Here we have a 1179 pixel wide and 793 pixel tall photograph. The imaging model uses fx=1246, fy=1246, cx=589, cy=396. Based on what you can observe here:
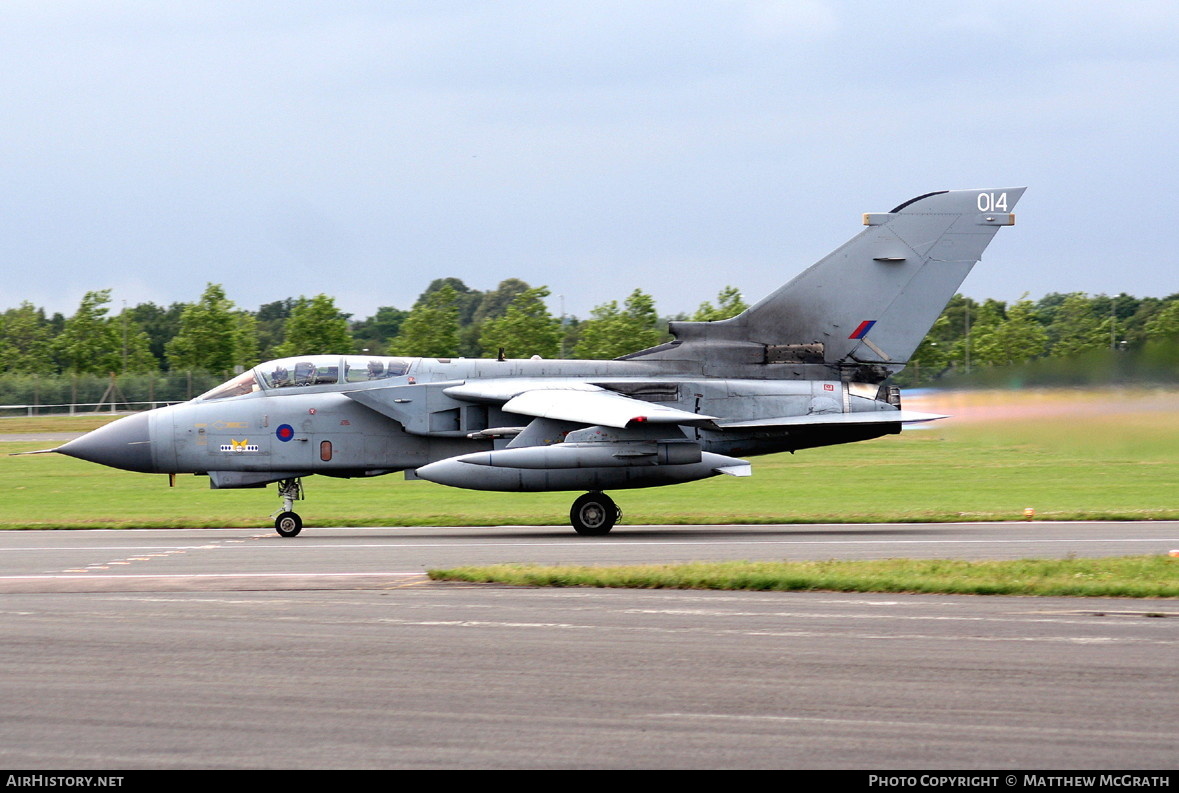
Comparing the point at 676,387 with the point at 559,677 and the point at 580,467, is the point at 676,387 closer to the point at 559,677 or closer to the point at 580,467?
the point at 580,467

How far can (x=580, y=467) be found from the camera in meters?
19.5

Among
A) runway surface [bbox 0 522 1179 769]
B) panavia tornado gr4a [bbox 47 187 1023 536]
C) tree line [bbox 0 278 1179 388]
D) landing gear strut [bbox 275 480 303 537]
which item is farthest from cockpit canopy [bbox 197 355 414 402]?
tree line [bbox 0 278 1179 388]

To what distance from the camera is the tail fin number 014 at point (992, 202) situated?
20828 millimetres

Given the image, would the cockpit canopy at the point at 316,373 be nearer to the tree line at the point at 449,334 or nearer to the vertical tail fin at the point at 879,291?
the vertical tail fin at the point at 879,291

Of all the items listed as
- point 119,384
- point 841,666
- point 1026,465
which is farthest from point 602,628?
point 119,384

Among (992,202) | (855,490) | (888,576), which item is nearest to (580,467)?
(888,576)

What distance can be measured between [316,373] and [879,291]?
31.8ft

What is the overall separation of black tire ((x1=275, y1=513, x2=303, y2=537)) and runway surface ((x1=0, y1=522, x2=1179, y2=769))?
5.79 m

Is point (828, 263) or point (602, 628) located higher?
point (828, 263)

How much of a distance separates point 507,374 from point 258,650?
12.0 meters

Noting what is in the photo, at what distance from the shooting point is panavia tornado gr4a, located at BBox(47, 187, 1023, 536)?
2078 centimetres

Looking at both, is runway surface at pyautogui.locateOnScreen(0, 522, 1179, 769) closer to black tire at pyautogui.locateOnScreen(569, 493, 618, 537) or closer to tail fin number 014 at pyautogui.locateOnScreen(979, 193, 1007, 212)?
black tire at pyautogui.locateOnScreen(569, 493, 618, 537)
